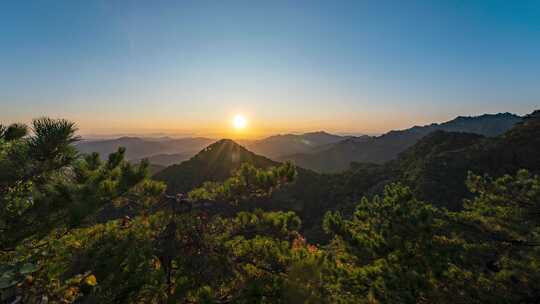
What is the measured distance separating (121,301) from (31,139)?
2.31 metres

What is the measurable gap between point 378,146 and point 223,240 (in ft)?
463

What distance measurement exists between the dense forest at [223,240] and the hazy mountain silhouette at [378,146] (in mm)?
94292

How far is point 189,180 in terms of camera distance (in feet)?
141

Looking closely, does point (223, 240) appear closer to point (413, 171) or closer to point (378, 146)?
point (413, 171)

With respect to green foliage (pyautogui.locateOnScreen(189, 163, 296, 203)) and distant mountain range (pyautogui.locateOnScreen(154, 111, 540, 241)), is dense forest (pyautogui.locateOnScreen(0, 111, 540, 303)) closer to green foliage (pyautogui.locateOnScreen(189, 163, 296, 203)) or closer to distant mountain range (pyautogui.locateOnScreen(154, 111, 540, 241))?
green foliage (pyautogui.locateOnScreen(189, 163, 296, 203))

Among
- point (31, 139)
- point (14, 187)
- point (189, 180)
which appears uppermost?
point (31, 139)

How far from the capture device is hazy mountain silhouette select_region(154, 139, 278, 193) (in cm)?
4202

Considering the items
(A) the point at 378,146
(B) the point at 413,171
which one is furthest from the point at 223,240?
(A) the point at 378,146

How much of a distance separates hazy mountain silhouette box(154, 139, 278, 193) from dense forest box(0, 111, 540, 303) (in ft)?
109

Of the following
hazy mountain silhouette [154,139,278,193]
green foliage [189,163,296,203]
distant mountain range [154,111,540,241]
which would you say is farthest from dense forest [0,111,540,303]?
hazy mountain silhouette [154,139,278,193]

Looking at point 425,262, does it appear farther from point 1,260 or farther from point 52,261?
point 1,260

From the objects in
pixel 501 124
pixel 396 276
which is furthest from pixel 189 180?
pixel 501 124

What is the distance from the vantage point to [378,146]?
135375mm

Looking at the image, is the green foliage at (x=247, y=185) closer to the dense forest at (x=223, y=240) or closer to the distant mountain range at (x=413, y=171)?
the dense forest at (x=223, y=240)
